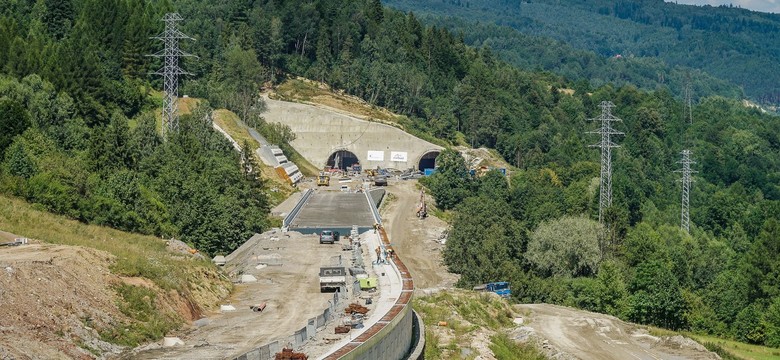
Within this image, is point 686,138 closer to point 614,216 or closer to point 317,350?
point 614,216

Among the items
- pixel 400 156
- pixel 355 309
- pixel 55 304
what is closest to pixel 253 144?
pixel 400 156

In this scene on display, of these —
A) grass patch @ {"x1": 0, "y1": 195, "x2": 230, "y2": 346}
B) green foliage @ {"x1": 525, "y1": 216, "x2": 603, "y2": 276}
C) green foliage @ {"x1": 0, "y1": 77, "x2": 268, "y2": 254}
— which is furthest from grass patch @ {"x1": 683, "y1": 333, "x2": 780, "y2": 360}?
grass patch @ {"x1": 0, "y1": 195, "x2": 230, "y2": 346}

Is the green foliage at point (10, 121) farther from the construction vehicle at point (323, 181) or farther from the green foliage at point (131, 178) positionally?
the construction vehicle at point (323, 181)

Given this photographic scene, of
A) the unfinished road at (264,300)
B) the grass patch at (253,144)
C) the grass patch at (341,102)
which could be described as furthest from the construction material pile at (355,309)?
the grass patch at (341,102)

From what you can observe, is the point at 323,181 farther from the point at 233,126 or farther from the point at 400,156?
the point at 400,156

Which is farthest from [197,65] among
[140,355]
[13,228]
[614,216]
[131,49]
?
[140,355]
